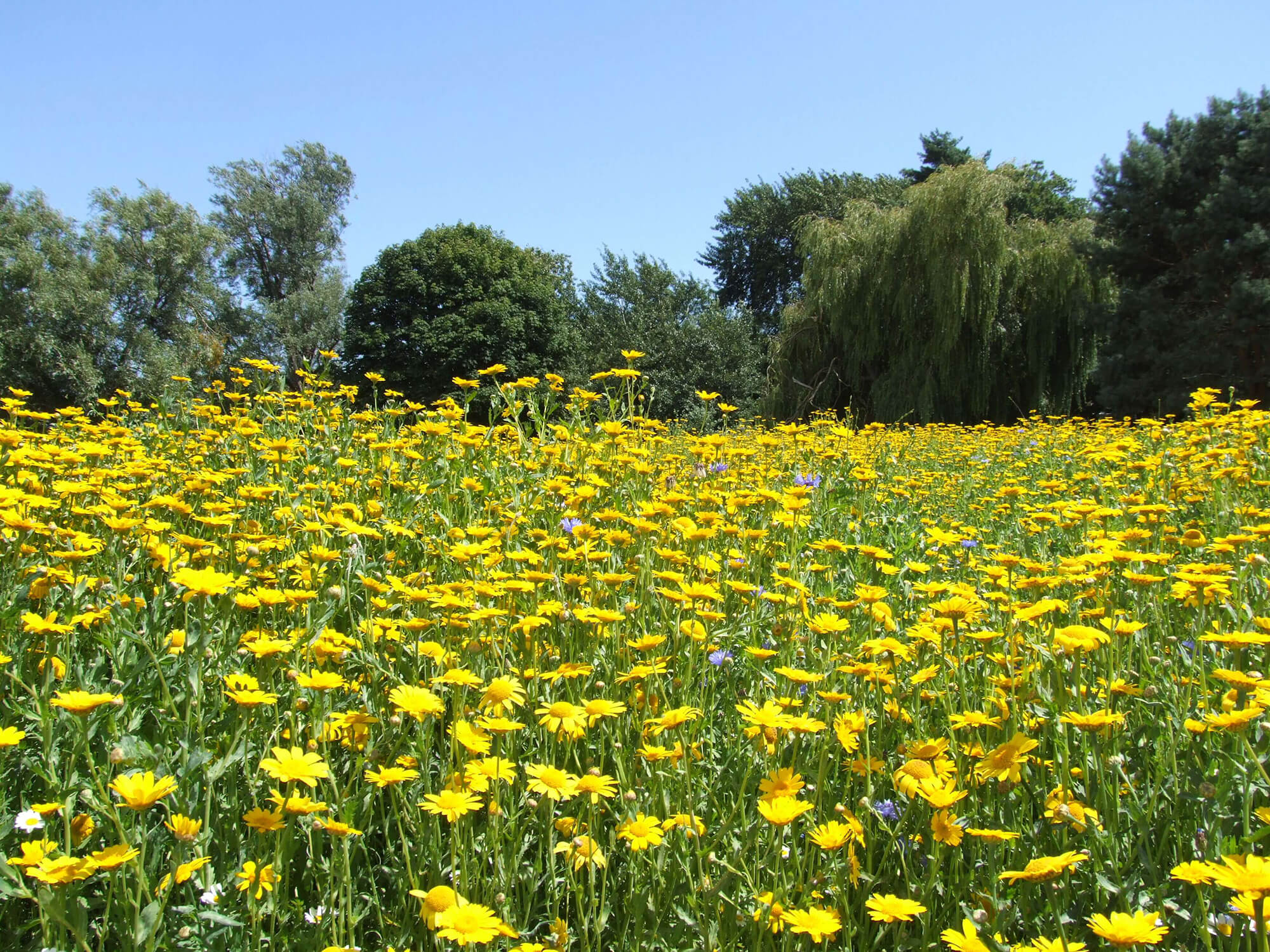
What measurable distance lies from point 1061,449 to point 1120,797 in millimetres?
4947

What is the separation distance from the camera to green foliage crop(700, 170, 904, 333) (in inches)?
1339

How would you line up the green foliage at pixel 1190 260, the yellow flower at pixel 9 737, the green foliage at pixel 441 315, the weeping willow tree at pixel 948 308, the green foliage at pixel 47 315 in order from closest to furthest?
the yellow flower at pixel 9 737 < the weeping willow tree at pixel 948 308 < the green foliage at pixel 1190 260 < the green foliage at pixel 47 315 < the green foliage at pixel 441 315

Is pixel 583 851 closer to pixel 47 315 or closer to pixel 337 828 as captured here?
pixel 337 828

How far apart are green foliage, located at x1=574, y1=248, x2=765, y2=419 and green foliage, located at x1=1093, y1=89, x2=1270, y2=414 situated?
14.1m

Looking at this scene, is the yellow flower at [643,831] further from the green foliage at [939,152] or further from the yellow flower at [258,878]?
the green foliage at [939,152]

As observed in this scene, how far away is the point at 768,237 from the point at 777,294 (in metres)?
2.44

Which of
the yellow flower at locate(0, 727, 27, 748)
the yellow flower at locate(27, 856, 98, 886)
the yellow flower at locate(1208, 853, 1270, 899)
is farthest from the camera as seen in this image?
the yellow flower at locate(0, 727, 27, 748)

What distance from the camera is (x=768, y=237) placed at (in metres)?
35.1

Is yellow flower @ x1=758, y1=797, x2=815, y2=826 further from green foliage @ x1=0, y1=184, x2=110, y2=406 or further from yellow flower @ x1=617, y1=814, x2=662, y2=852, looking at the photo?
green foliage @ x1=0, y1=184, x2=110, y2=406

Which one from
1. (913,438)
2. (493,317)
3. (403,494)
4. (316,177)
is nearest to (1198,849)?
(403,494)

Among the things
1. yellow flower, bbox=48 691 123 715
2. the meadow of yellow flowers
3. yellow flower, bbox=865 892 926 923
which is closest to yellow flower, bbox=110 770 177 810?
the meadow of yellow flowers

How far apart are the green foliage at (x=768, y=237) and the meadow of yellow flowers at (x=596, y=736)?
107ft

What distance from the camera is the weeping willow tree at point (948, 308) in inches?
494

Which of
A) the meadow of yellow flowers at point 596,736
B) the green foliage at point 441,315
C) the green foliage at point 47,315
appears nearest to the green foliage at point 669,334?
the green foliage at point 441,315
